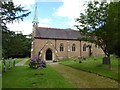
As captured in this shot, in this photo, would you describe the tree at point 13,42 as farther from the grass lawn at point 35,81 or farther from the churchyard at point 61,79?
the grass lawn at point 35,81

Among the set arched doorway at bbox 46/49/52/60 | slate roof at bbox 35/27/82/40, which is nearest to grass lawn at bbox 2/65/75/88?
arched doorway at bbox 46/49/52/60

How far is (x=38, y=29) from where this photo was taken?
2293 inches

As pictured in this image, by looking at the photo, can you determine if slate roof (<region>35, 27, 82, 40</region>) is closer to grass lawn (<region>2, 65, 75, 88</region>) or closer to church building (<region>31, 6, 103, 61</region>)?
church building (<region>31, 6, 103, 61</region>)

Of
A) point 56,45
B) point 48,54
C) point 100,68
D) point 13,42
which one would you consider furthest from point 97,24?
point 56,45

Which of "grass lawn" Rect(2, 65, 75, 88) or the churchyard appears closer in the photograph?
"grass lawn" Rect(2, 65, 75, 88)

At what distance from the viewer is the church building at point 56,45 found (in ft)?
182

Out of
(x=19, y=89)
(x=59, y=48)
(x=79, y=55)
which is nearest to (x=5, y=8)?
(x=19, y=89)

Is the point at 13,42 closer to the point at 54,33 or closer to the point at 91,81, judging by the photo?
the point at 91,81

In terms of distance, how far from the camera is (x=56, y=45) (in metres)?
59.0

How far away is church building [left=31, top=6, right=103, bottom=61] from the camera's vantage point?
55475 millimetres

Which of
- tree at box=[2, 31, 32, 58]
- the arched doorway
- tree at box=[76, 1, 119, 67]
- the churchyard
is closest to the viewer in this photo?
the churchyard

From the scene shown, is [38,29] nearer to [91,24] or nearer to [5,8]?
[91,24]

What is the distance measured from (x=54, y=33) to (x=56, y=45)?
11.6 feet

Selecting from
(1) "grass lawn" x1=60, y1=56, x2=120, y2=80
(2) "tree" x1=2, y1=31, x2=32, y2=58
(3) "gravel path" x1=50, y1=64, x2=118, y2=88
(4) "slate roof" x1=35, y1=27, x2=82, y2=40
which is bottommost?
(3) "gravel path" x1=50, y1=64, x2=118, y2=88
